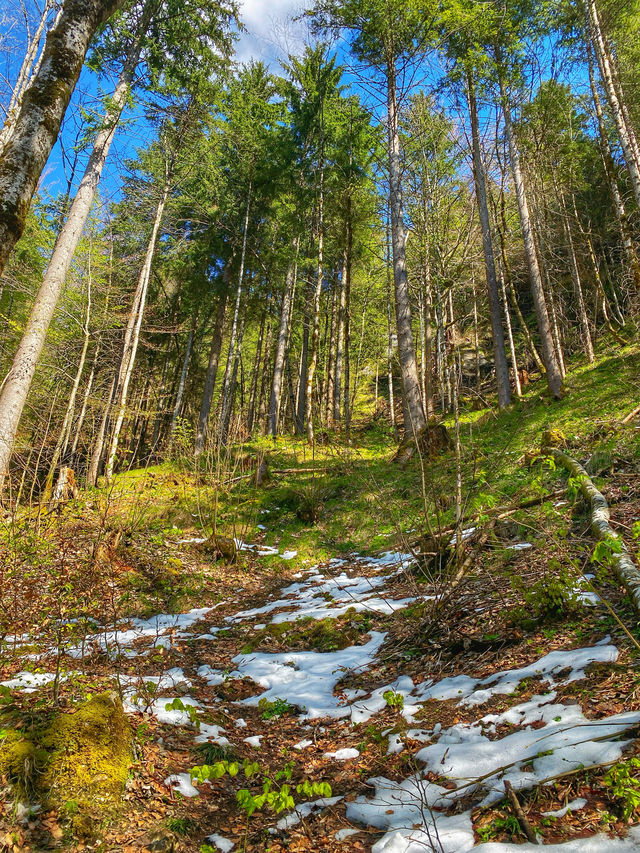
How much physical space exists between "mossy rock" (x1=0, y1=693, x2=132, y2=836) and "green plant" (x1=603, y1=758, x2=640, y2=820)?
7.28 feet

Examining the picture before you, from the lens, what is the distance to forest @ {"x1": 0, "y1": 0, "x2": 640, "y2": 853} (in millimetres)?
2092

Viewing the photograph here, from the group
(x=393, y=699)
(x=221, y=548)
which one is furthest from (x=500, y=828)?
(x=221, y=548)

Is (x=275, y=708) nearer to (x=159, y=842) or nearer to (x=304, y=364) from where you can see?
(x=159, y=842)

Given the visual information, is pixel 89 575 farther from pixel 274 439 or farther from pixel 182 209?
pixel 182 209

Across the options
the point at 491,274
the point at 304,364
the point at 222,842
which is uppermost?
the point at 304,364

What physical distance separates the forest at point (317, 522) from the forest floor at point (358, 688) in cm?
2

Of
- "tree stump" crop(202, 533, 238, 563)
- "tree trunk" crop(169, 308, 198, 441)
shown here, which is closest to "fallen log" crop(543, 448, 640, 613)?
"tree stump" crop(202, 533, 238, 563)

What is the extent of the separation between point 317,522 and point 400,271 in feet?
19.8

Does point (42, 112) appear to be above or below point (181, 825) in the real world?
above

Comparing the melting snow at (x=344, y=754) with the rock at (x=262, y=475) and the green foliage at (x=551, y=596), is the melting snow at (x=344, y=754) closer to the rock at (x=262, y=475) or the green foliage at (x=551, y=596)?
the green foliage at (x=551, y=596)

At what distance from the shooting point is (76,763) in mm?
2146

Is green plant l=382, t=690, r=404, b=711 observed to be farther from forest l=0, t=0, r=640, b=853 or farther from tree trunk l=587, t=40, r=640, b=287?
tree trunk l=587, t=40, r=640, b=287

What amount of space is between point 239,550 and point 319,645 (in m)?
3.63

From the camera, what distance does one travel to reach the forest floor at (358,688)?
6.08 feet
